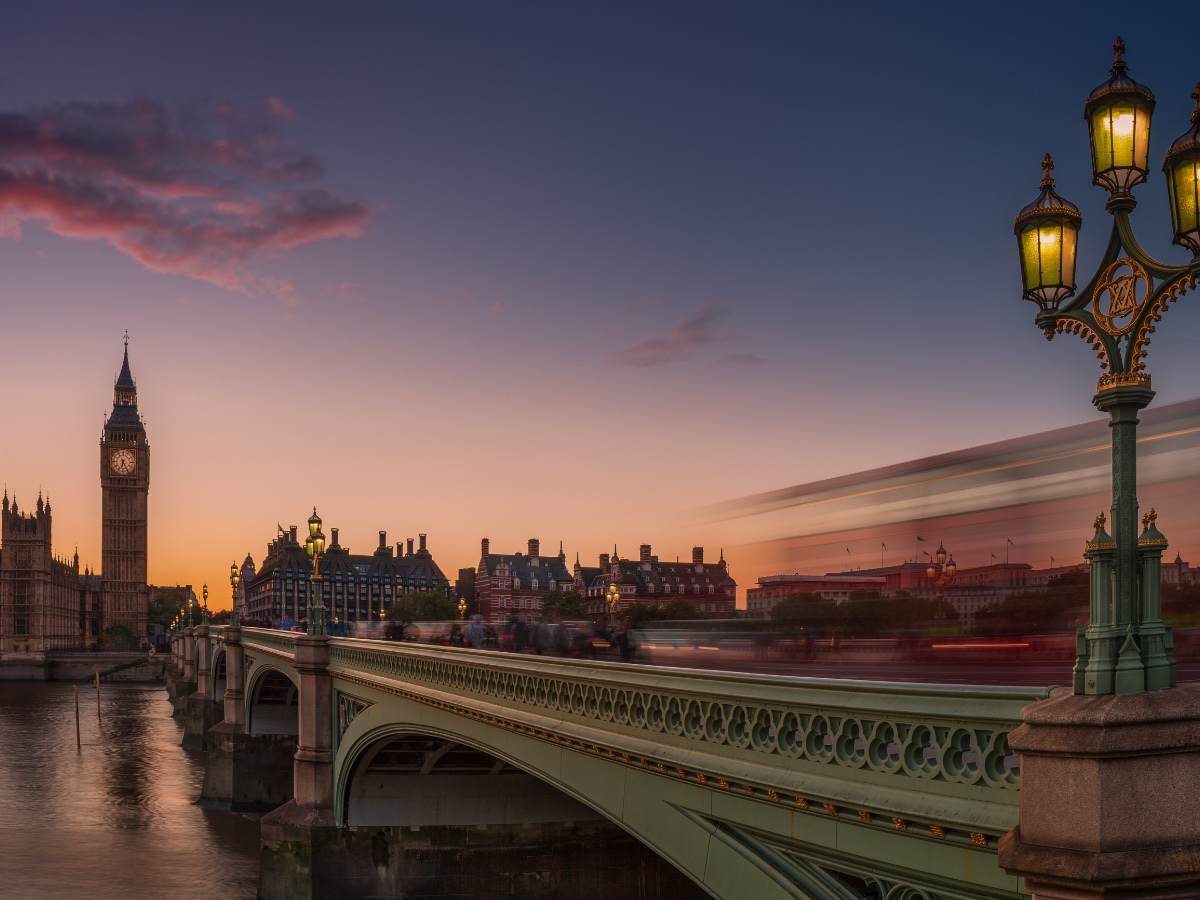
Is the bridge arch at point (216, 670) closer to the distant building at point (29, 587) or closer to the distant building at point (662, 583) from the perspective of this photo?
the distant building at point (662, 583)

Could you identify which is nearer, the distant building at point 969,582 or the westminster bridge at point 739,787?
the westminster bridge at point 739,787

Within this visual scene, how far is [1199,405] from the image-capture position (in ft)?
28.3

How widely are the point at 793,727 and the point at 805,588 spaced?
6.85 meters

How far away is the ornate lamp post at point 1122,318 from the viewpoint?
625 centimetres

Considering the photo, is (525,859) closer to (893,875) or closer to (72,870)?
(72,870)

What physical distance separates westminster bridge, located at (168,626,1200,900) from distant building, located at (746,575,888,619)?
345cm

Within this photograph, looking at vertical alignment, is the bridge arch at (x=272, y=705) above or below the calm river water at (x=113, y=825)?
above

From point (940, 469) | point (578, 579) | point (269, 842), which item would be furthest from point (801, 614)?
point (578, 579)

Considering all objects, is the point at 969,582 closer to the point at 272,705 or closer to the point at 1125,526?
the point at 1125,526

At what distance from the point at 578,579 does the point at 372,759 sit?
93479mm

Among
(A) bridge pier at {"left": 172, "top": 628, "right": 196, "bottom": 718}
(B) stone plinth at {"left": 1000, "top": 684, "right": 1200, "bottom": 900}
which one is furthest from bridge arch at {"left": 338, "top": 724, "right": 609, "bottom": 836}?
(A) bridge pier at {"left": 172, "top": 628, "right": 196, "bottom": 718}

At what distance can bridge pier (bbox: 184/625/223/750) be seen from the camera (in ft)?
244

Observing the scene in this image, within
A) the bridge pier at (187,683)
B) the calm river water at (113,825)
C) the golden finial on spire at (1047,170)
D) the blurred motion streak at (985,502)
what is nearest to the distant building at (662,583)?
the blurred motion streak at (985,502)

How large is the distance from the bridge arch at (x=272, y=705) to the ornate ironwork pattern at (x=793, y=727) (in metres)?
39.8
